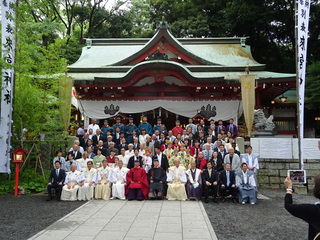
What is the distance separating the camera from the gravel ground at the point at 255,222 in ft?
14.9

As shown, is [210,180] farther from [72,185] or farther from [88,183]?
[72,185]

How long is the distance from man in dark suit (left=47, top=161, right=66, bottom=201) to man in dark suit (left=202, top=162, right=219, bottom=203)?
4142 mm

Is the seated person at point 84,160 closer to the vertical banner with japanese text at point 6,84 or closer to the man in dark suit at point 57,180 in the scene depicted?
the man in dark suit at point 57,180

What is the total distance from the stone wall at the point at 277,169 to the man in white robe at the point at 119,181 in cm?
513

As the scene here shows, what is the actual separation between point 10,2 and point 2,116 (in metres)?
3.63

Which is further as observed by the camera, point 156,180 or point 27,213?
point 156,180

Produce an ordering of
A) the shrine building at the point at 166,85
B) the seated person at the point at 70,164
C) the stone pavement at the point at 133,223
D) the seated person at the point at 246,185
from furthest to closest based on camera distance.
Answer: the shrine building at the point at 166,85 → the seated person at the point at 70,164 → the seated person at the point at 246,185 → the stone pavement at the point at 133,223

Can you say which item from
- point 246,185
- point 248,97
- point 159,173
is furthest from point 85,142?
point 248,97

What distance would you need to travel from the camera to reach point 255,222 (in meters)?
5.30

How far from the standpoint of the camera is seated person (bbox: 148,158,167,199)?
7281mm

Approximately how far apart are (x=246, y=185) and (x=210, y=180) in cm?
100

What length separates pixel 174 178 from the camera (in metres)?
7.55

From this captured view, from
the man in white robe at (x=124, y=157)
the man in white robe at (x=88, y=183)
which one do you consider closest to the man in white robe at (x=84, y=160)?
the man in white robe at (x=88, y=183)

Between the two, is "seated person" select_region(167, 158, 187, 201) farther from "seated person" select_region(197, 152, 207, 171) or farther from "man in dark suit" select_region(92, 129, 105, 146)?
"man in dark suit" select_region(92, 129, 105, 146)
